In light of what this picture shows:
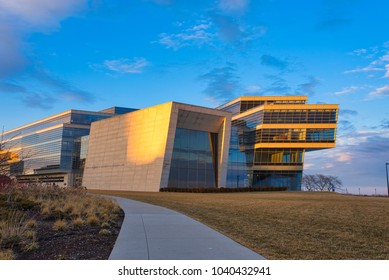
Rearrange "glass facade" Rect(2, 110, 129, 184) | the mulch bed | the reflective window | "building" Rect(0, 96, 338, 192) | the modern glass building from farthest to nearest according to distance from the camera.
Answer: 1. "glass facade" Rect(2, 110, 129, 184)
2. the reflective window
3. the modern glass building
4. "building" Rect(0, 96, 338, 192)
5. the mulch bed

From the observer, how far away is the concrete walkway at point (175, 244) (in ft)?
23.0

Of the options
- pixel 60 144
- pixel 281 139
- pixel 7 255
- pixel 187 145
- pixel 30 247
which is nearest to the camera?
pixel 7 255

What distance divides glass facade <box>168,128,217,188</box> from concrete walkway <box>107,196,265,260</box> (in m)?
38.2

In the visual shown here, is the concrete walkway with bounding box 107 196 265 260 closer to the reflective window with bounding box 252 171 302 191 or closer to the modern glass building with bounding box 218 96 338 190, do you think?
the modern glass building with bounding box 218 96 338 190

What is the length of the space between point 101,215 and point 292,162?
6264 centimetres

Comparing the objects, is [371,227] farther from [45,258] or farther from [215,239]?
[45,258]

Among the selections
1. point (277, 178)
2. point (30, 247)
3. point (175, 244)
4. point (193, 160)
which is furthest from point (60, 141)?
Answer: point (175, 244)

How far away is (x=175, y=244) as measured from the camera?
27.1 feet

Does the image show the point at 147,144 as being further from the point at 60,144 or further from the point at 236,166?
the point at 60,144

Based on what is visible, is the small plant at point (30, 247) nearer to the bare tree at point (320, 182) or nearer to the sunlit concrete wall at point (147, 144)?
the sunlit concrete wall at point (147, 144)

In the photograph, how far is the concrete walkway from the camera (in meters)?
7.02

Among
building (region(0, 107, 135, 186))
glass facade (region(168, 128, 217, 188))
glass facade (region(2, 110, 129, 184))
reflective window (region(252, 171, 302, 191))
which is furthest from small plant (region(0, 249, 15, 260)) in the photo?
glass facade (region(2, 110, 129, 184))

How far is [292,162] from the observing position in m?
71.6

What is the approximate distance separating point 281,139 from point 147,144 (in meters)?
31.1
